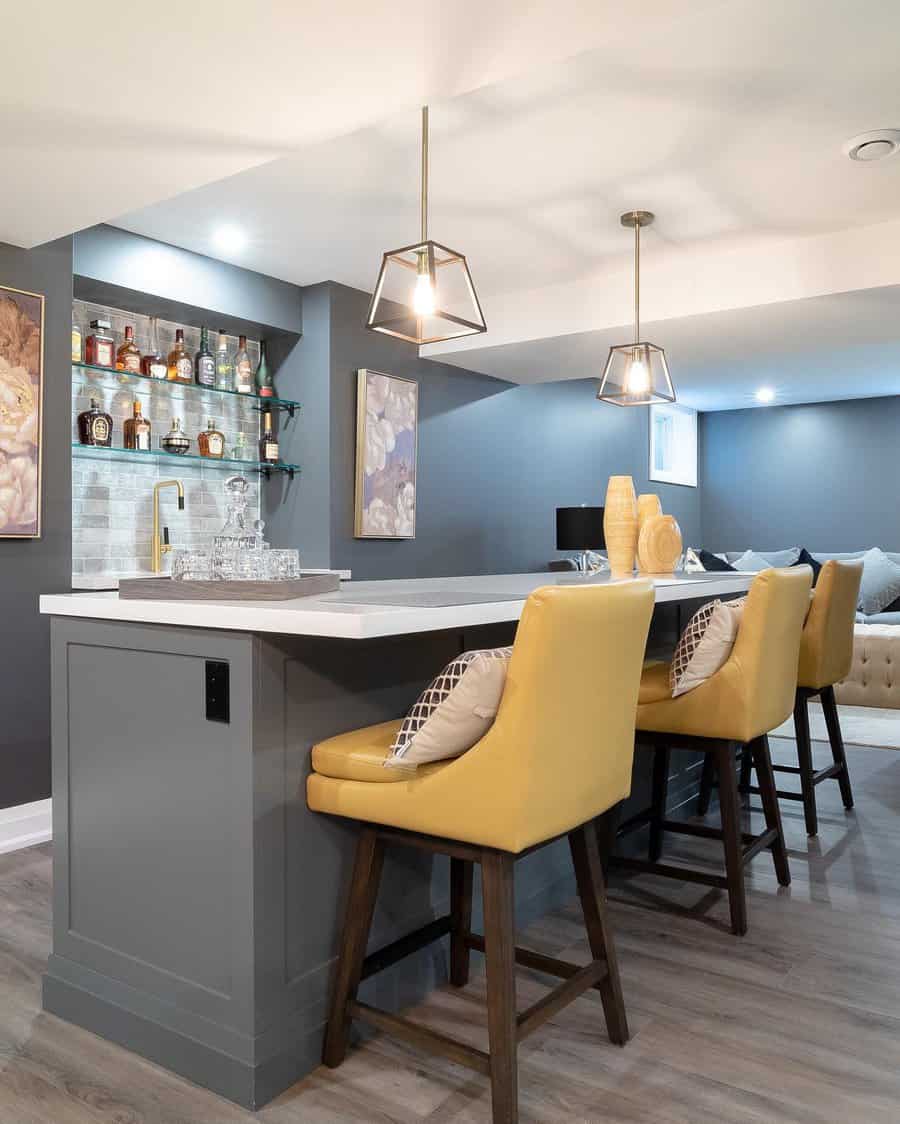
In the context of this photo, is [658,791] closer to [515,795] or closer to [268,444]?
[515,795]

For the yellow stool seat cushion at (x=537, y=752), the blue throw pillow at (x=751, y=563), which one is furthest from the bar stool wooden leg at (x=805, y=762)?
the blue throw pillow at (x=751, y=563)

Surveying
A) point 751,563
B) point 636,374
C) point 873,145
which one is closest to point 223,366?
point 636,374

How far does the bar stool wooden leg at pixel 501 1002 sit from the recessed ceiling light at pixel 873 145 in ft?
9.75

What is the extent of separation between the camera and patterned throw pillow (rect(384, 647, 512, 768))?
1.62 metres

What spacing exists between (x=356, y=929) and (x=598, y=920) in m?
0.50

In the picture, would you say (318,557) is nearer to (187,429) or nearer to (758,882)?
(187,429)

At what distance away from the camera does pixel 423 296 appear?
265 centimetres

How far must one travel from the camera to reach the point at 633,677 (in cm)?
188

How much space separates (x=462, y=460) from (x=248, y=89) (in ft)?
11.3

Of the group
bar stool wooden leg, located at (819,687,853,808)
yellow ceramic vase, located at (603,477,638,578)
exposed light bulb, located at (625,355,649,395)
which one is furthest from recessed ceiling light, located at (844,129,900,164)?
bar stool wooden leg, located at (819,687,853,808)

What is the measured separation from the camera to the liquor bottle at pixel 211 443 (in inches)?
182

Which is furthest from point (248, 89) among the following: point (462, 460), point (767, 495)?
point (767, 495)

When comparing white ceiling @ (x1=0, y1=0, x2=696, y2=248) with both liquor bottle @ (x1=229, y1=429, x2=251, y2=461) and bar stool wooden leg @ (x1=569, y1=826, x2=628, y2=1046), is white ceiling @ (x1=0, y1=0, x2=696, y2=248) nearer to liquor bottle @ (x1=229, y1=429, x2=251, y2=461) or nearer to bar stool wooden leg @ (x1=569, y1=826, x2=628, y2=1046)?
bar stool wooden leg @ (x1=569, y1=826, x2=628, y2=1046)

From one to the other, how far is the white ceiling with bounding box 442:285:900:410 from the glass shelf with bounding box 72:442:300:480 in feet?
4.04
